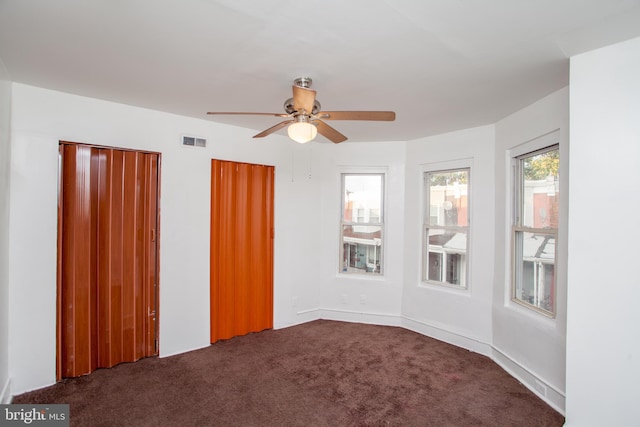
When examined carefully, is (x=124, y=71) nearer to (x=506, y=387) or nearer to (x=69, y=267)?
(x=69, y=267)

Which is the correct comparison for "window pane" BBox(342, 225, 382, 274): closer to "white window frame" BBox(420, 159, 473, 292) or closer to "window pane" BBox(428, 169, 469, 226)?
"white window frame" BBox(420, 159, 473, 292)

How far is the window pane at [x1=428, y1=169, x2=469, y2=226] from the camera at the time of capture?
3848mm

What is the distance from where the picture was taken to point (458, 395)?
8.70 feet

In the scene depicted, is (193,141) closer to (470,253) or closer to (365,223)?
(365,223)

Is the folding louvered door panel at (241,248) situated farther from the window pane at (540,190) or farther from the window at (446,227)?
the window pane at (540,190)

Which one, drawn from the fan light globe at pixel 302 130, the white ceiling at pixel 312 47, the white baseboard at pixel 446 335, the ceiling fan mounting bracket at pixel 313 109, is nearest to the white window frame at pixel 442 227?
the white baseboard at pixel 446 335

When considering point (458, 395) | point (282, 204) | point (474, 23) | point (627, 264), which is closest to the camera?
point (474, 23)

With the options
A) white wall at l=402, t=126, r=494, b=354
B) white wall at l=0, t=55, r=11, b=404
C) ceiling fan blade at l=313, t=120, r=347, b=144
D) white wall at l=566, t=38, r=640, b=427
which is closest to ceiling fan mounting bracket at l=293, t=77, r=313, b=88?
ceiling fan blade at l=313, t=120, r=347, b=144

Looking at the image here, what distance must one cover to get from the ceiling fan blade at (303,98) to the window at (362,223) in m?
2.50

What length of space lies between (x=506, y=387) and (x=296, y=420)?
6.03 feet

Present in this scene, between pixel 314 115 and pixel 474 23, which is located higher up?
pixel 474 23

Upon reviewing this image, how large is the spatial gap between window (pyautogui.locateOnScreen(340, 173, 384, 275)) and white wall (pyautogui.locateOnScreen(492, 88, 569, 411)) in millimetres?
1506

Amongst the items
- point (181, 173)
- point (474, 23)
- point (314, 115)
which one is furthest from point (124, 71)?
point (474, 23)

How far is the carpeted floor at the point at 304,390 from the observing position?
2.33 metres
